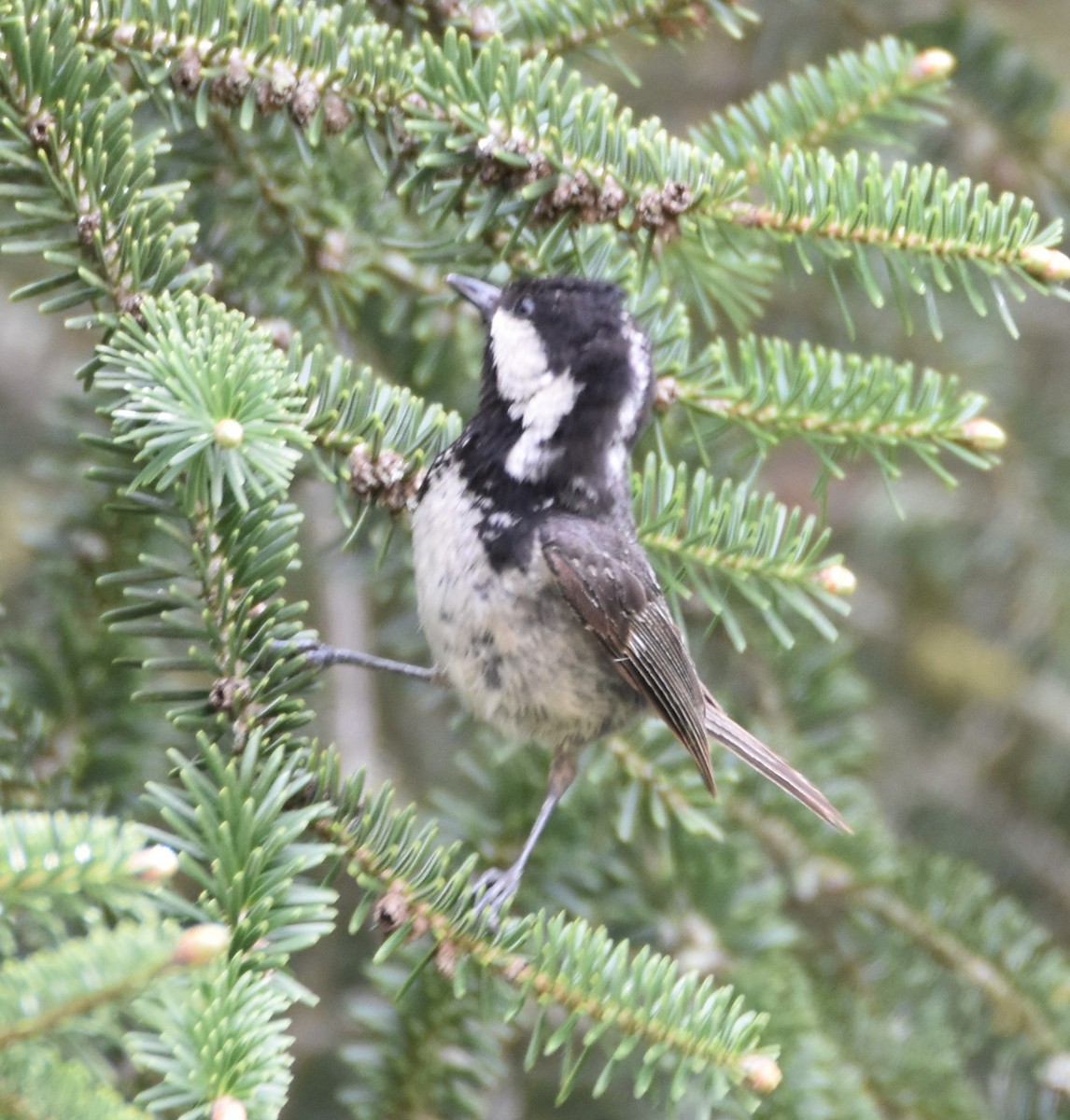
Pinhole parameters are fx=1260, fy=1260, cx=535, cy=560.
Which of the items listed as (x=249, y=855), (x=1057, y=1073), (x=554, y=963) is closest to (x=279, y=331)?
(x=249, y=855)

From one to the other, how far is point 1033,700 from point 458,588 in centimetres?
172

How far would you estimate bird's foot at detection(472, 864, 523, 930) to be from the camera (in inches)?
61.6

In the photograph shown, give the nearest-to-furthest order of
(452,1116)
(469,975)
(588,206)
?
(469,975) < (588,206) < (452,1116)

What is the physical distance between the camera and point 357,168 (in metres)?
2.17

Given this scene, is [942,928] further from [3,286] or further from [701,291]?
[3,286]

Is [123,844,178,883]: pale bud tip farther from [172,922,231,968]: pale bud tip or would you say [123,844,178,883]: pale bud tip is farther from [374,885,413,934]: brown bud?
[374,885,413,934]: brown bud

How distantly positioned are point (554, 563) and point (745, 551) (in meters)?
0.37

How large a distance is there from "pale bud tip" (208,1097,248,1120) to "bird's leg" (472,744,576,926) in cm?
60

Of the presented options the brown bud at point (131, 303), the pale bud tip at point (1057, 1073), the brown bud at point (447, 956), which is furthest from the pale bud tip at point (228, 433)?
the pale bud tip at point (1057, 1073)

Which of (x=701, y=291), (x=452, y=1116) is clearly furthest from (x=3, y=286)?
(x=452, y=1116)

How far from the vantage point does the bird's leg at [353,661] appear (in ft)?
6.08

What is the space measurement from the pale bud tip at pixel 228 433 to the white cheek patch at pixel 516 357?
79cm

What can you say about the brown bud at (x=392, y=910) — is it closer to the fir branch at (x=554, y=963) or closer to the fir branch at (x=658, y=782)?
the fir branch at (x=554, y=963)

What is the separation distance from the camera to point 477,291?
6.58ft
